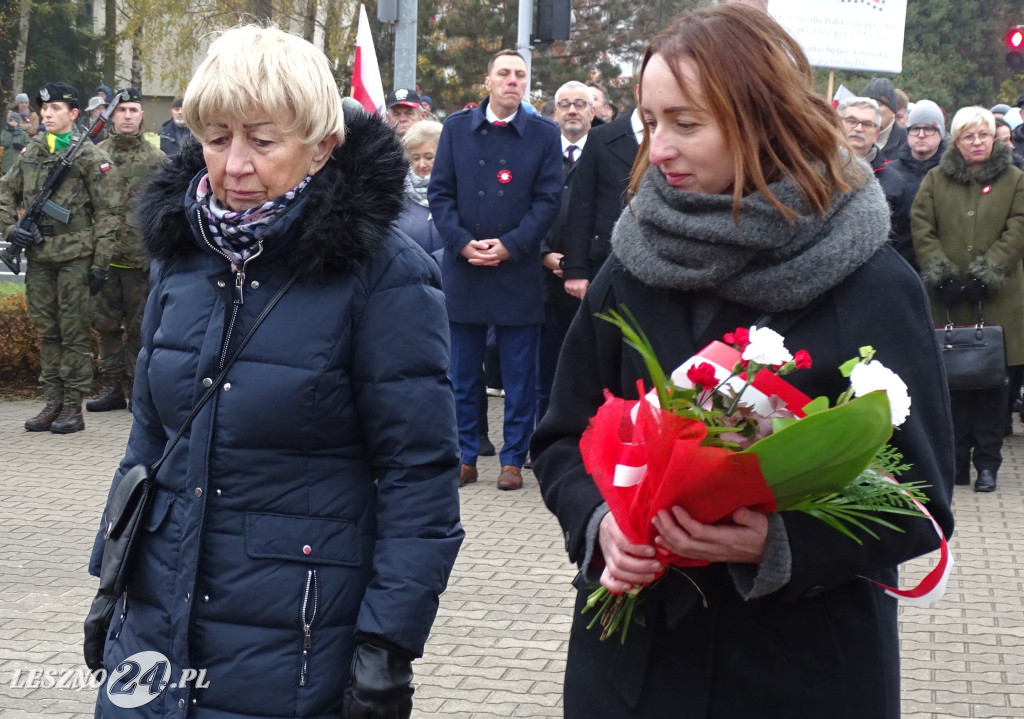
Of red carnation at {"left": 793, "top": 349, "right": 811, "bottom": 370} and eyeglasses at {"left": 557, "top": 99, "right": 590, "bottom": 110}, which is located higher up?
eyeglasses at {"left": 557, "top": 99, "right": 590, "bottom": 110}

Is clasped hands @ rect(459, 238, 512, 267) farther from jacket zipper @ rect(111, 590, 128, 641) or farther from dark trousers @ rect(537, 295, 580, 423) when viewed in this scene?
jacket zipper @ rect(111, 590, 128, 641)

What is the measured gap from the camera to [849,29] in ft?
43.1

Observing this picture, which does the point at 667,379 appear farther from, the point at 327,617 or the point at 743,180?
the point at 327,617

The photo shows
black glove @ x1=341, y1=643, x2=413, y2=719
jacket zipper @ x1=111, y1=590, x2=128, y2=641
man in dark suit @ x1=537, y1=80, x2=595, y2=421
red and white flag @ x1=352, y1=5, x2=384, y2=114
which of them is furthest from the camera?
red and white flag @ x1=352, y1=5, x2=384, y2=114

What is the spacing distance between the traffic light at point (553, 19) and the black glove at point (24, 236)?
26.7ft

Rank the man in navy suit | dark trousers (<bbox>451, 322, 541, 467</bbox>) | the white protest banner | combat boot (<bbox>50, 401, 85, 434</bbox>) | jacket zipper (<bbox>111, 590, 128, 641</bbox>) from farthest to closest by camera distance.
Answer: the white protest banner
combat boot (<bbox>50, 401, 85, 434</bbox>)
dark trousers (<bbox>451, 322, 541, 467</bbox>)
the man in navy suit
jacket zipper (<bbox>111, 590, 128, 641</bbox>)

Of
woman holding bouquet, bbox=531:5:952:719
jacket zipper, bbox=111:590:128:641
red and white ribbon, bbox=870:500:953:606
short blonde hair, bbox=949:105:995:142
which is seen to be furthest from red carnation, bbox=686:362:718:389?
short blonde hair, bbox=949:105:995:142

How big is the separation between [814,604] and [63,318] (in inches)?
341

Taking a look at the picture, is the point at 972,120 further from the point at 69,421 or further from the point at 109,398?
the point at 109,398

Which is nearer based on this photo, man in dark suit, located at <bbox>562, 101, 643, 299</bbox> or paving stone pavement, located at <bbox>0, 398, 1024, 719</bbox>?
Answer: paving stone pavement, located at <bbox>0, 398, 1024, 719</bbox>

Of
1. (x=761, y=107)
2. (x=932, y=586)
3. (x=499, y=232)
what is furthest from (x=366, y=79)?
(x=932, y=586)

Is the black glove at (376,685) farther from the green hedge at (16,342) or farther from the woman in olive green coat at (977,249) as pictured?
the green hedge at (16,342)

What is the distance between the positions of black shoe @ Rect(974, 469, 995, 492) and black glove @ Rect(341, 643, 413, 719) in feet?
22.8

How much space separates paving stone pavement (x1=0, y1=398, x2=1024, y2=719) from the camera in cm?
495
